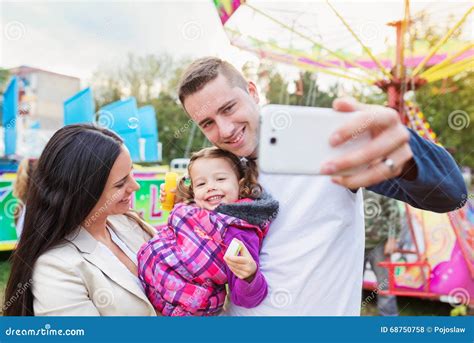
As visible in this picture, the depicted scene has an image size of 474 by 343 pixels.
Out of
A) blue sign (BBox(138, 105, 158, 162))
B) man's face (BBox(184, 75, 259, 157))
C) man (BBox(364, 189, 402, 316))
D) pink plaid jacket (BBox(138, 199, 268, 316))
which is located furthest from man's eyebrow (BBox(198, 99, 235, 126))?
man (BBox(364, 189, 402, 316))

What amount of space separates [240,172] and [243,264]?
0.69 ft

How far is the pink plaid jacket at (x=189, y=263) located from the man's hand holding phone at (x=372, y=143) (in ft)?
1.06

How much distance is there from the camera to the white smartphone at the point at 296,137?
0.62m

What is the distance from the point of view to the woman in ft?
2.76

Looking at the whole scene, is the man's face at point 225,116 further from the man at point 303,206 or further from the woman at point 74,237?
the woman at point 74,237

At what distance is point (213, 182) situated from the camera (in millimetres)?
870

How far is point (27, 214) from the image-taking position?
3.00 feet

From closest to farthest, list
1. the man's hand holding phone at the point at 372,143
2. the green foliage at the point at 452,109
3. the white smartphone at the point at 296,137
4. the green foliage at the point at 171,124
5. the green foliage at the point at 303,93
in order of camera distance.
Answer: the man's hand holding phone at the point at 372,143 < the white smartphone at the point at 296,137 < the green foliage at the point at 171,124 < the green foliage at the point at 452,109 < the green foliage at the point at 303,93

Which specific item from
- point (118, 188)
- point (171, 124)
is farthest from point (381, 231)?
point (118, 188)

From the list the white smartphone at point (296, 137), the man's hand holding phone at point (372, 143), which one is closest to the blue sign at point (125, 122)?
the white smartphone at point (296, 137)
